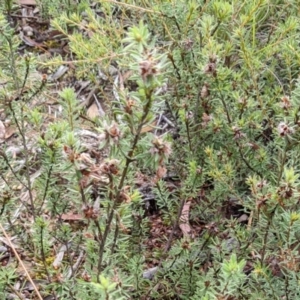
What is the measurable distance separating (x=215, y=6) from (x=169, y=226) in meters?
0.86

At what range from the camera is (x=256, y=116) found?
70.9 inches

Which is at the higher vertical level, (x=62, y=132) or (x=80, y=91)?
(x=62, y=132)

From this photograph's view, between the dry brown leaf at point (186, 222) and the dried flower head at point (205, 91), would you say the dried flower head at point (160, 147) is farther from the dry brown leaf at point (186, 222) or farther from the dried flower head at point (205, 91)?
the dry brown leaf at point (186, 222)

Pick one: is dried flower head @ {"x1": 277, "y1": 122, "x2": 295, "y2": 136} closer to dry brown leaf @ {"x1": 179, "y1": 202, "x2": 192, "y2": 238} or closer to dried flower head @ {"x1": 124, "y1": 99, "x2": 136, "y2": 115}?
dried flower head @ {"x1": 124, "y1": 99, "x2": 136, "y2": 115}

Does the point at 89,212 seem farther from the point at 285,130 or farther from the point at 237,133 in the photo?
the point at 237,133

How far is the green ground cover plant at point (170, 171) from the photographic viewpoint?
3.98 feet

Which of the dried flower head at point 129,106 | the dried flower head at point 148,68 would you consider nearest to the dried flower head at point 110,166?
the dried flower head at point 129,106

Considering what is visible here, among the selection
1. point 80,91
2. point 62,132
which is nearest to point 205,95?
point 62,132

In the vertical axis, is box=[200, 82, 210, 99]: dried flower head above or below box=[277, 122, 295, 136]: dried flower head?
below

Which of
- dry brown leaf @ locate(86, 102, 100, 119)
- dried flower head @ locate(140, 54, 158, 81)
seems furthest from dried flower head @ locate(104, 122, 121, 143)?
dry brown leaf @ locate(86, 102, 100, 119)

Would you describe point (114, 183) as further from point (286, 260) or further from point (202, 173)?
point (202, 173)

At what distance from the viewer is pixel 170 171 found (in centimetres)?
221

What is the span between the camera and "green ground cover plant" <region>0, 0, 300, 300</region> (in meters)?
1.21

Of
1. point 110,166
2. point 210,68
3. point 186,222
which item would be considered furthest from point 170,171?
point 110,166
